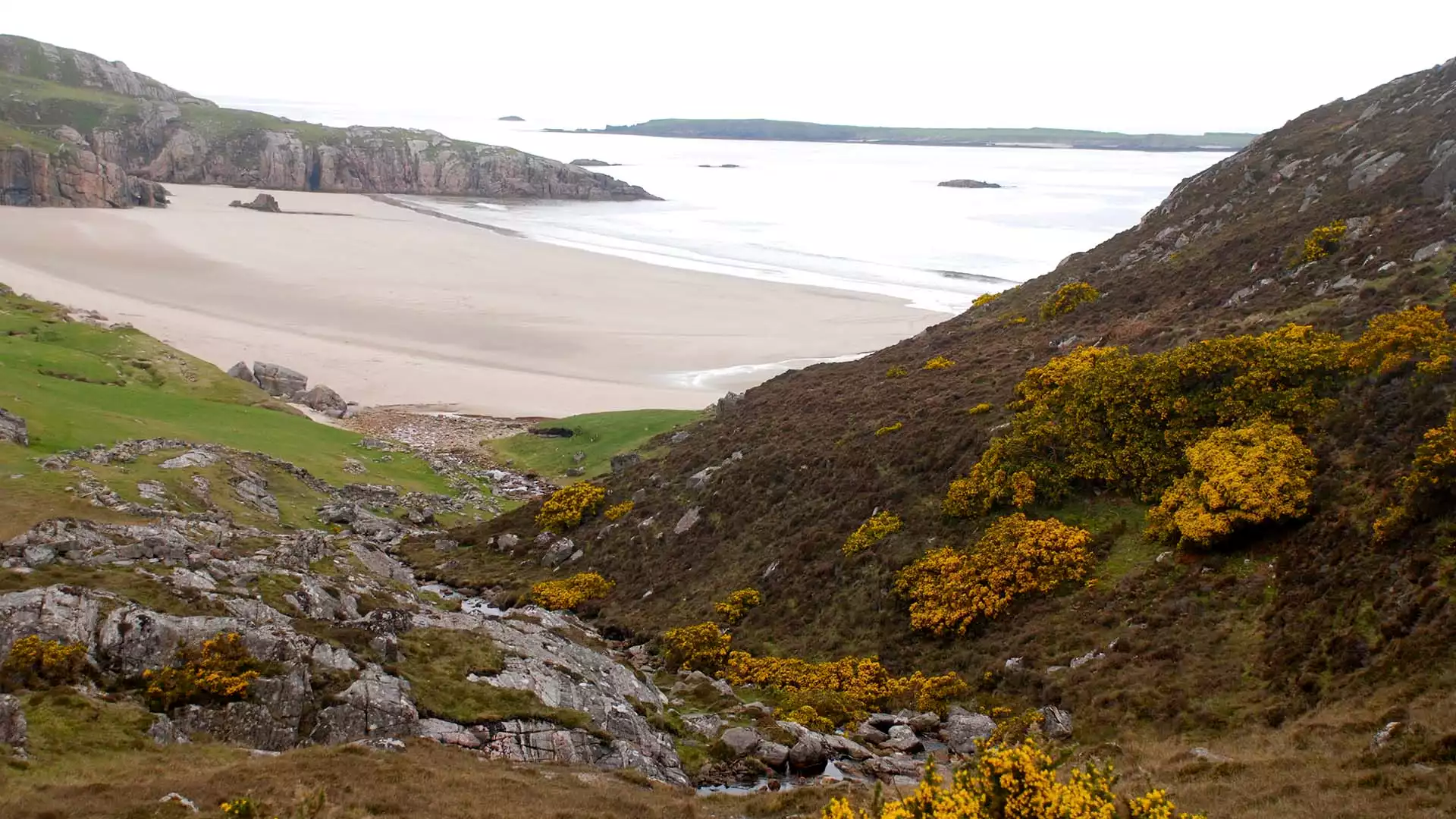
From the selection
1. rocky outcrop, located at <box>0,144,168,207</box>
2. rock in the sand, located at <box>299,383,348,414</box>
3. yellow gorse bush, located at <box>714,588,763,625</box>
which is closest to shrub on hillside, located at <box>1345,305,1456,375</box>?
yellow gorse bush, located at <box>714,588,763,625</box>

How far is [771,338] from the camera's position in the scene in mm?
74188

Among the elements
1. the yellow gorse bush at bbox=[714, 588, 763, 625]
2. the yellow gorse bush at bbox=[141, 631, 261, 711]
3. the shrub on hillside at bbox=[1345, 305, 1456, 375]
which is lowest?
the yellow gorse bush at bbox=[714, 588, 763, 625]

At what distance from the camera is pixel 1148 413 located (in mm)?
24156

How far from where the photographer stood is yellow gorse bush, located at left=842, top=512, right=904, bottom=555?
2580 cm

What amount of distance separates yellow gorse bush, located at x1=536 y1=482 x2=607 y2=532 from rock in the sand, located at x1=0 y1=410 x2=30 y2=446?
18.1 m

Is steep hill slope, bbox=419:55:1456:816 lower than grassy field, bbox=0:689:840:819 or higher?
higher

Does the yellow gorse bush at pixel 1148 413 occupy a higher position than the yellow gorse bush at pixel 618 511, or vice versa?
the yellow gorse bush at pixel 1148 413

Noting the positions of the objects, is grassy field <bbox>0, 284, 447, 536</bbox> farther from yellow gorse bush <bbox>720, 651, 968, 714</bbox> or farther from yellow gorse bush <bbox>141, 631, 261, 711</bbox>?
yellow gorse bush <bbox>720, 651, 968, 714</bbox>

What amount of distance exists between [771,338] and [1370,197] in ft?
145

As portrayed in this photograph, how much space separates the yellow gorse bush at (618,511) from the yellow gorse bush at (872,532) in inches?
418

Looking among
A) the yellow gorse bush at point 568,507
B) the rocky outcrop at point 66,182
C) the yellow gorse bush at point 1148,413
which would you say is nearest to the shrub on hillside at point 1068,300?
the yellow gorse bush at point 1148,413

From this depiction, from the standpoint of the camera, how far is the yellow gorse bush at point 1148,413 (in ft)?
74.2

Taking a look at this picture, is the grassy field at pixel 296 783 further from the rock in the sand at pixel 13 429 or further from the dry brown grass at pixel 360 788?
the rock in the sand at pixel 13 429

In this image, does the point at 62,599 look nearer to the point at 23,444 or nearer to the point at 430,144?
the point at 23,444
